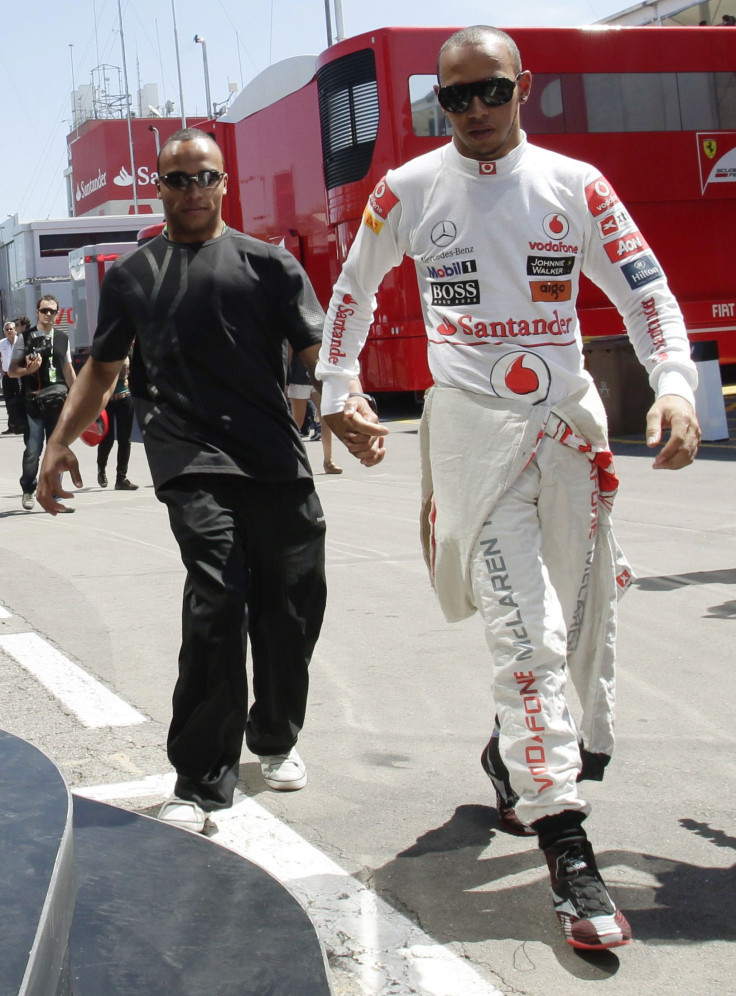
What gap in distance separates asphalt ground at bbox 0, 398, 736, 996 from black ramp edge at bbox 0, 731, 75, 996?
1401 millimetres

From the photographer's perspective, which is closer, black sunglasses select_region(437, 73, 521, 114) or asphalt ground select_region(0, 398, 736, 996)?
asphalt ground select_region(0, 398, 736, 996)

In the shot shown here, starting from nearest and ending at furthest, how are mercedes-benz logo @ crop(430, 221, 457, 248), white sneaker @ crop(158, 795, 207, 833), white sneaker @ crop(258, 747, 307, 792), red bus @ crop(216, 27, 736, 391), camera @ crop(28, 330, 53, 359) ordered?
mercedes-benz logo @ crop(430, 221, 457, 248) → white sneaker @ crop(158, 795, 207, 833) → white sneaker @ crop(258, 747, 307, 792) → camera @ crop(28, 330, 53, 359) → red bus @ crop(216, 27, 736, 391)

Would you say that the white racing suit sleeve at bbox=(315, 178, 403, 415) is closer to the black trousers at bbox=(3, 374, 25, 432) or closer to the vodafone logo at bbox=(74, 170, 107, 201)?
the black trousers at bbox=(3, 374, 25, 432)

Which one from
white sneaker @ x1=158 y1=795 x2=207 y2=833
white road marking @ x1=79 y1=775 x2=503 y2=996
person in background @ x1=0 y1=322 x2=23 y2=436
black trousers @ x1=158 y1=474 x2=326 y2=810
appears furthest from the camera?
person in background @ x1=0 y1=322 x2=23 y2=436

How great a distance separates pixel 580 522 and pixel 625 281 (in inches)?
24.5

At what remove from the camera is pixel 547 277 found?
3.29 m

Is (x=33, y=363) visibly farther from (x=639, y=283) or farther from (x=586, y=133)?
(x=639, y=283)

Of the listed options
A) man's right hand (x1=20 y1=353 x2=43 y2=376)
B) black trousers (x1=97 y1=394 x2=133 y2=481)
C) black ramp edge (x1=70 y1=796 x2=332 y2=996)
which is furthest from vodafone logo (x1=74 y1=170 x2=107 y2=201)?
black ramp edge (x1=70 y1=796 x2=332 y2=996)

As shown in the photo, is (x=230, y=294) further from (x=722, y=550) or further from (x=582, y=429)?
(x=722, y=550)

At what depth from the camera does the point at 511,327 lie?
10.7ft

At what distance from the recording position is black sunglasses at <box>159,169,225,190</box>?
13.1ft

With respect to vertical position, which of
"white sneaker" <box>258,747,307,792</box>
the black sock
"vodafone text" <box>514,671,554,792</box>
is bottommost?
"white sneaker" <box>258,747,307,792</box>

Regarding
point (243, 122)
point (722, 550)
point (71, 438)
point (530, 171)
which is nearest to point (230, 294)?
point (71, 438)

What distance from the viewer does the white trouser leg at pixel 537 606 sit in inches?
122
